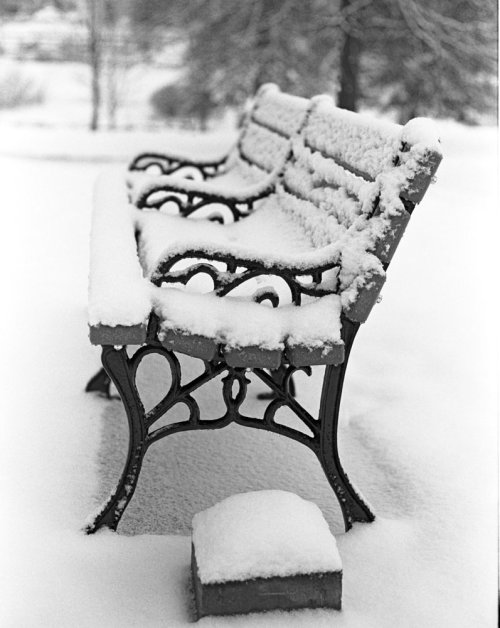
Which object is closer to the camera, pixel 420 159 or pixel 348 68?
pixel 420 159

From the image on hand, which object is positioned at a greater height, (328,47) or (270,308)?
(270,308)

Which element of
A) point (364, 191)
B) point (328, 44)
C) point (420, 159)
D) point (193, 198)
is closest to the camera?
point (420, 159)

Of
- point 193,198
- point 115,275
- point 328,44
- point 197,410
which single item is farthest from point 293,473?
point 328,44

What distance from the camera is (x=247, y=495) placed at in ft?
6.82

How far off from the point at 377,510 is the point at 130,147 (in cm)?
1135

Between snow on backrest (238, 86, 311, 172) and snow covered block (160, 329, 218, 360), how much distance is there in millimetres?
1476

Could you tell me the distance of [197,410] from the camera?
2160 millimetres

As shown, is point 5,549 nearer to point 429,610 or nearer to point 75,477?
point 75,477

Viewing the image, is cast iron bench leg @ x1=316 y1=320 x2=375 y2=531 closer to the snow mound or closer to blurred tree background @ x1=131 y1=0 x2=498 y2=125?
the snow mound

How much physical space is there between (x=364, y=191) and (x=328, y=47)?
14488 mm

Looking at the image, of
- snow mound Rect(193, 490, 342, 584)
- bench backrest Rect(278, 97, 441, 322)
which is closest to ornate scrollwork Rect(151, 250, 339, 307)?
bench backrest Rect(278, 97, 441, 322)

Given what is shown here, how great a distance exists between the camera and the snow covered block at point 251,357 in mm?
2014

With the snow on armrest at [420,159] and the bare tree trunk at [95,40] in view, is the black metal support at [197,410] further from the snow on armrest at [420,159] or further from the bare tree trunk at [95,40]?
the bare tree trunk at [95,40]

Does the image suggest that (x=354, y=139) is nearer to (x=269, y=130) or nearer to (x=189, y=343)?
(x=189, y=343)
